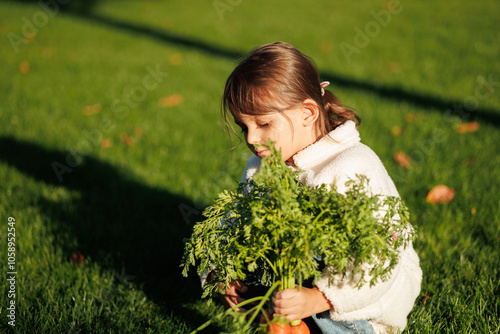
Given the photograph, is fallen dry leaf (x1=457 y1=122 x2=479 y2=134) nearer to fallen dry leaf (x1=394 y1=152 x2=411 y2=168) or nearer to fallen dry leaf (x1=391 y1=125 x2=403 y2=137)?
fallen dry leaf (x1=391 y1=125 x2=403 y2=137)

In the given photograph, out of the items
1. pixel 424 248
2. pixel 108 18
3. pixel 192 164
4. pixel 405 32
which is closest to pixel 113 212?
pixel 192 164

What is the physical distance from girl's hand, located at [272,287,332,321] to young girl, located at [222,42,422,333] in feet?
0.06

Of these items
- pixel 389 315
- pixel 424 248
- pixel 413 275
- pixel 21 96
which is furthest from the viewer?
pixel 21 96

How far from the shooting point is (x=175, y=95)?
557 cm

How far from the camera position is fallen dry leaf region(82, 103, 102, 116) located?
5043 millimetres

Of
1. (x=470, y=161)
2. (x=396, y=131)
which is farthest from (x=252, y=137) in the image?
(x=396, y=131)

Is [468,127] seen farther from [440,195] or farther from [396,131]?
[440,195]

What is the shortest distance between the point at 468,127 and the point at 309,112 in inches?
116

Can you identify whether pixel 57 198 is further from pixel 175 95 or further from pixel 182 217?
pixel 175 95

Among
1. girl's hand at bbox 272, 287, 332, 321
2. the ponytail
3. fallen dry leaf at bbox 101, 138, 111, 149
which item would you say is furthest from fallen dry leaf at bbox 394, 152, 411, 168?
fallen dry leaf at bbox 101, 138, 111, 149

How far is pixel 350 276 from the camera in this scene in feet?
5.39

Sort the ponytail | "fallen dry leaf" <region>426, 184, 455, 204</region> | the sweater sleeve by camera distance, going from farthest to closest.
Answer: "fallen dry leaf" <region>426, 184, 455, 204</region>, the ponytail, the sweater sleeve

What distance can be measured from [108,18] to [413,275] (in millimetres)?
11163

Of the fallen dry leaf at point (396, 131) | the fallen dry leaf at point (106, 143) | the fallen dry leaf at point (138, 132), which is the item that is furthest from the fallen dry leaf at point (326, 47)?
the fallen dry leaf at point (106, 143)
